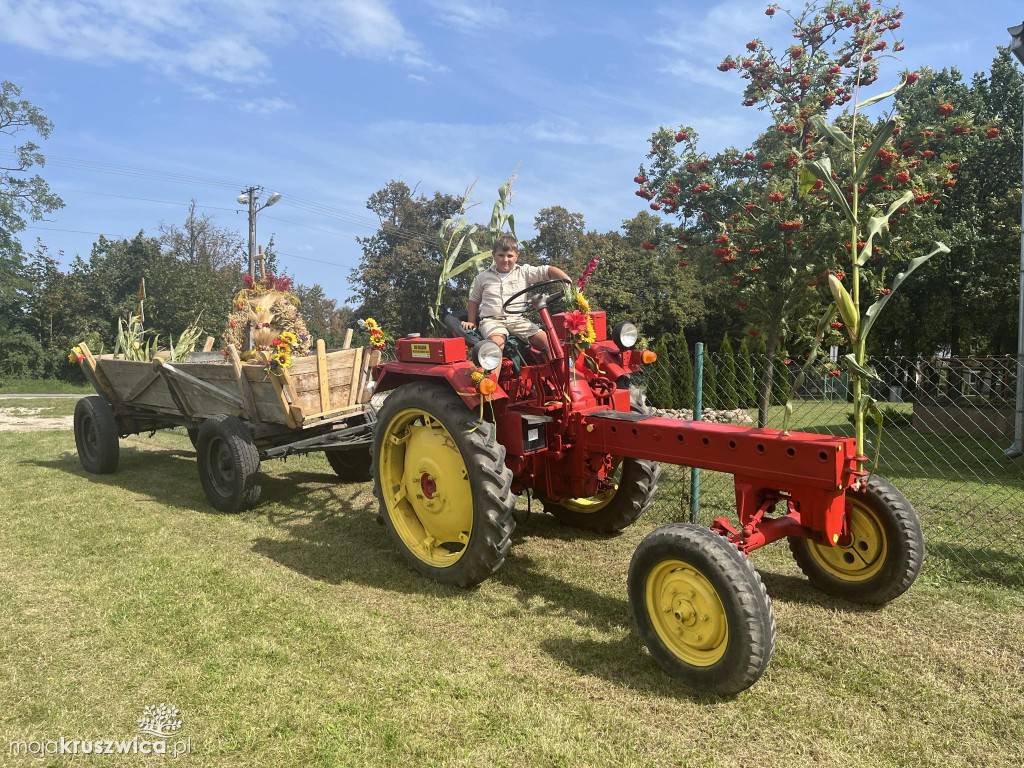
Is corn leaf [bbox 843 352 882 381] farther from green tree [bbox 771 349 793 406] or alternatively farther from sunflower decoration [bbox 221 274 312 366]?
sunflower decoration [bbox 221 274 312 366]

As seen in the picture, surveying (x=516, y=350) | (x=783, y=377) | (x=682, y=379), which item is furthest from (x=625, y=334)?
(x=682, y=379)

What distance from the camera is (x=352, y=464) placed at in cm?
710

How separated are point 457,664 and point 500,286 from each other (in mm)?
2502

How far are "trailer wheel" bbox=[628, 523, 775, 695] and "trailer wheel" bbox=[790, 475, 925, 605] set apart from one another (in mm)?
1055

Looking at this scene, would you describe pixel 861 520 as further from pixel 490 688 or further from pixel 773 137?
pixel 773 137

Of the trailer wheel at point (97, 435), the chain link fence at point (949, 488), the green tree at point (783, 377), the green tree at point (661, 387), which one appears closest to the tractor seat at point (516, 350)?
the chain link fence at point (949, 488)

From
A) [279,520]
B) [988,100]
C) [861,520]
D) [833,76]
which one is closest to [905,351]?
[988,100]

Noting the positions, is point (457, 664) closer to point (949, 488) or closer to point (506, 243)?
point (506, 243)

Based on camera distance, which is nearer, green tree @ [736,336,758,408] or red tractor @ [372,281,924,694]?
red tractor @ [372,281,924,694]

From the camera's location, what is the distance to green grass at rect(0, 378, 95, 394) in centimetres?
2261

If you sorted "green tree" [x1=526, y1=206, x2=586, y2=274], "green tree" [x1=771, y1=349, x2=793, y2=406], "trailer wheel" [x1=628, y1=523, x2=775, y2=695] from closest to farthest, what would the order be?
"trailer wheel" [x1=628, y1=523, x2=775, y2=695]
"green tree" [x1=771, y1=349, x2=793, y2=406]
"green tree" [x1=526, y1=206, x2=586, y2=274]

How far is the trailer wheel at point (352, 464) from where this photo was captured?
704 cm

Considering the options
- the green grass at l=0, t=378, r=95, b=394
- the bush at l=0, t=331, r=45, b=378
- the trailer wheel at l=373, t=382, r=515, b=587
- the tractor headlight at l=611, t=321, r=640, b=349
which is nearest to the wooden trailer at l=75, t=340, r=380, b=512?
the trailer wheel at l=373, t=382, r=515, b=587

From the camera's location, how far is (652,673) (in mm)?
3023
